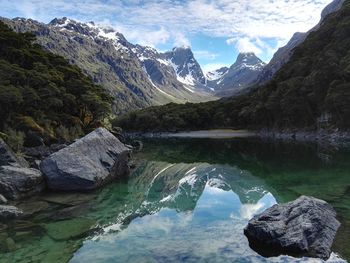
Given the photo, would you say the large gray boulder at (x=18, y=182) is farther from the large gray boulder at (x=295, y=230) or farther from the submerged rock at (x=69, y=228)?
the large gray boulder at (x=295, y=230)

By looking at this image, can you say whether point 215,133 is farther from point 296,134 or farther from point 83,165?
→ point 83,165

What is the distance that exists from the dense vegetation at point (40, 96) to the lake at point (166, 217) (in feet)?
55.2

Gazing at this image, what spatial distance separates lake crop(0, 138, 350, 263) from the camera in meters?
16.8

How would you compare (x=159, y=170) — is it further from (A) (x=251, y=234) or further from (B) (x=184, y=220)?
(A) (x=251, y=234)

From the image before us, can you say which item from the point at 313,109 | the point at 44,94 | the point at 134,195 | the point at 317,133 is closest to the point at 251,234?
the point at 134,195

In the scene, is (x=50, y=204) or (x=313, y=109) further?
(x=313, y=109)

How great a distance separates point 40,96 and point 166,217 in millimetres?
37287

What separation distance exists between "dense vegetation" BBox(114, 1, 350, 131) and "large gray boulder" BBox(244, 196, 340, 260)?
260ft

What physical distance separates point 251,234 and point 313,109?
96548 millimetres

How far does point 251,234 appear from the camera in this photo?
59.4 ft

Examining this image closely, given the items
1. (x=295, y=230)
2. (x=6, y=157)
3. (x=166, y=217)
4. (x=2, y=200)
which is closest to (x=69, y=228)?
(x=166, y=217)

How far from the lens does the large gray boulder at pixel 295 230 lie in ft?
52.7

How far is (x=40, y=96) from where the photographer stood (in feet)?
177

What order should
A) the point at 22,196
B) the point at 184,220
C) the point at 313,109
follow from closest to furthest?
the point at 184,220
the point at 22,196
the point at 313,109
